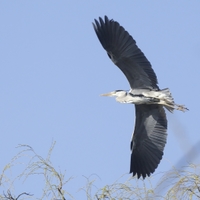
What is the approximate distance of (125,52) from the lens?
793 centimetres

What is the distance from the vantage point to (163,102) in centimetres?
811

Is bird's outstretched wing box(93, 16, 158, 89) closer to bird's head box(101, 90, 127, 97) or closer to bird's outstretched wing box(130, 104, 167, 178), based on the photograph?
bird's head box(101, 90, 127, 97)

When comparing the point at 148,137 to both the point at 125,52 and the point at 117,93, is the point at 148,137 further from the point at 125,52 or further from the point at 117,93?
the point at 125,52

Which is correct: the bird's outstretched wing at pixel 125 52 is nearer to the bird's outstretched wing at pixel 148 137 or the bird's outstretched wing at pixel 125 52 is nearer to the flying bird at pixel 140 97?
the flying bird at pixel 140 97

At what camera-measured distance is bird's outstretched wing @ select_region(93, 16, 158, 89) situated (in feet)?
25.7

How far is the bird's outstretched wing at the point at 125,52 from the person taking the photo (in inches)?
309

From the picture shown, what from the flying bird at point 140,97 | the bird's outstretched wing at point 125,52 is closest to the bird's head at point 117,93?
the flying bird at point 140,97

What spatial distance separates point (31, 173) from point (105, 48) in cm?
337

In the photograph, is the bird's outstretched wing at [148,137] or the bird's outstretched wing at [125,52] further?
the bird's outstretched wing at [148,137]

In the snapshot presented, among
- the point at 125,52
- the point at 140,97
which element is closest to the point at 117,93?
the point at 140,97

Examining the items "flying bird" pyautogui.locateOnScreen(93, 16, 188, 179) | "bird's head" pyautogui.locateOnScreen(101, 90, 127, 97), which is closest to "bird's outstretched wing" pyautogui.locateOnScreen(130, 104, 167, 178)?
"flying bird" pyautogui.locateOnScreen(93, 16, 188, 179)

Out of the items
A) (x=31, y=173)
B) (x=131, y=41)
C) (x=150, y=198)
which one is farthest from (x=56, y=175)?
(x=131, y=41)

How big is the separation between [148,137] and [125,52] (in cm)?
167

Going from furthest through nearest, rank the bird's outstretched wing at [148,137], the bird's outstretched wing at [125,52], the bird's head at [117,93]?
the bird's outstretched wing at [148,137]
the bird's head at [117,93]
the bird's outstretched wing at [125,52]
